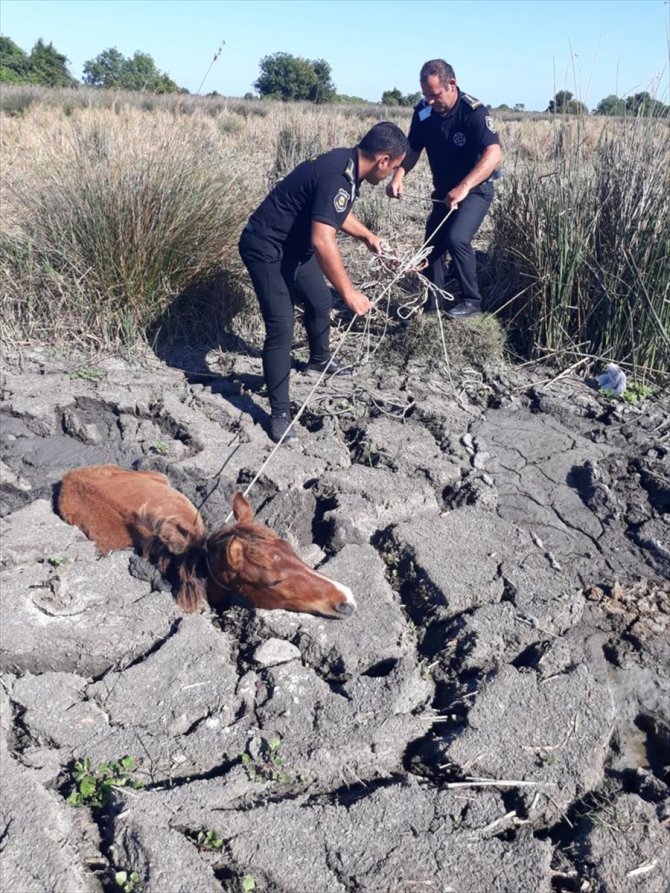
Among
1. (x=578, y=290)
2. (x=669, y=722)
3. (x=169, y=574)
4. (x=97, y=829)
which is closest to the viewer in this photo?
(x=97, y=829)

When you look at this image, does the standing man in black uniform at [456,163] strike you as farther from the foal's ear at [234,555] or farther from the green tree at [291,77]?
the green tree at [291,77]

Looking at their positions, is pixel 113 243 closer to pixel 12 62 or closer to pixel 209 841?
pixel 209 841

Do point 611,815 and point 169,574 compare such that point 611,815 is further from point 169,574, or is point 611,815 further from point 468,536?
point 169,574

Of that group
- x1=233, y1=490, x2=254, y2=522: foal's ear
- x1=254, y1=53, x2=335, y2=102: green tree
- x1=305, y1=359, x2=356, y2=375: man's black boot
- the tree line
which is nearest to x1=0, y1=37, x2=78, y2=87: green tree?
the tree line

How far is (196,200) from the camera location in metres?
6.50

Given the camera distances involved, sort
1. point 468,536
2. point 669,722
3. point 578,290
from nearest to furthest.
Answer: point 669,722 < point 468,536 < point 578,290

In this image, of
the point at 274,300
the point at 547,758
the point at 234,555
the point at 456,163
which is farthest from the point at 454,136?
the point at 547,758

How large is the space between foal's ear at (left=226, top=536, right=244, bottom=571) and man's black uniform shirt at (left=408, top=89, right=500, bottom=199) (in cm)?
397

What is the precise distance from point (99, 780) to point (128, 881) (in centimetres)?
47

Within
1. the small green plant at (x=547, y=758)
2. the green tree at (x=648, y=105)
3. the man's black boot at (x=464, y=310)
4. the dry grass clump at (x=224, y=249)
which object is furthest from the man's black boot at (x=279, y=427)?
the green tree at (x=648, y=105)

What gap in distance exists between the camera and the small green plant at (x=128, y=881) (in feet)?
8.80

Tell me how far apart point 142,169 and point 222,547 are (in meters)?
3.80

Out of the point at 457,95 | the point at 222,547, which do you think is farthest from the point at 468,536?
the point at 457,95

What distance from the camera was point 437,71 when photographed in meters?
6.16
